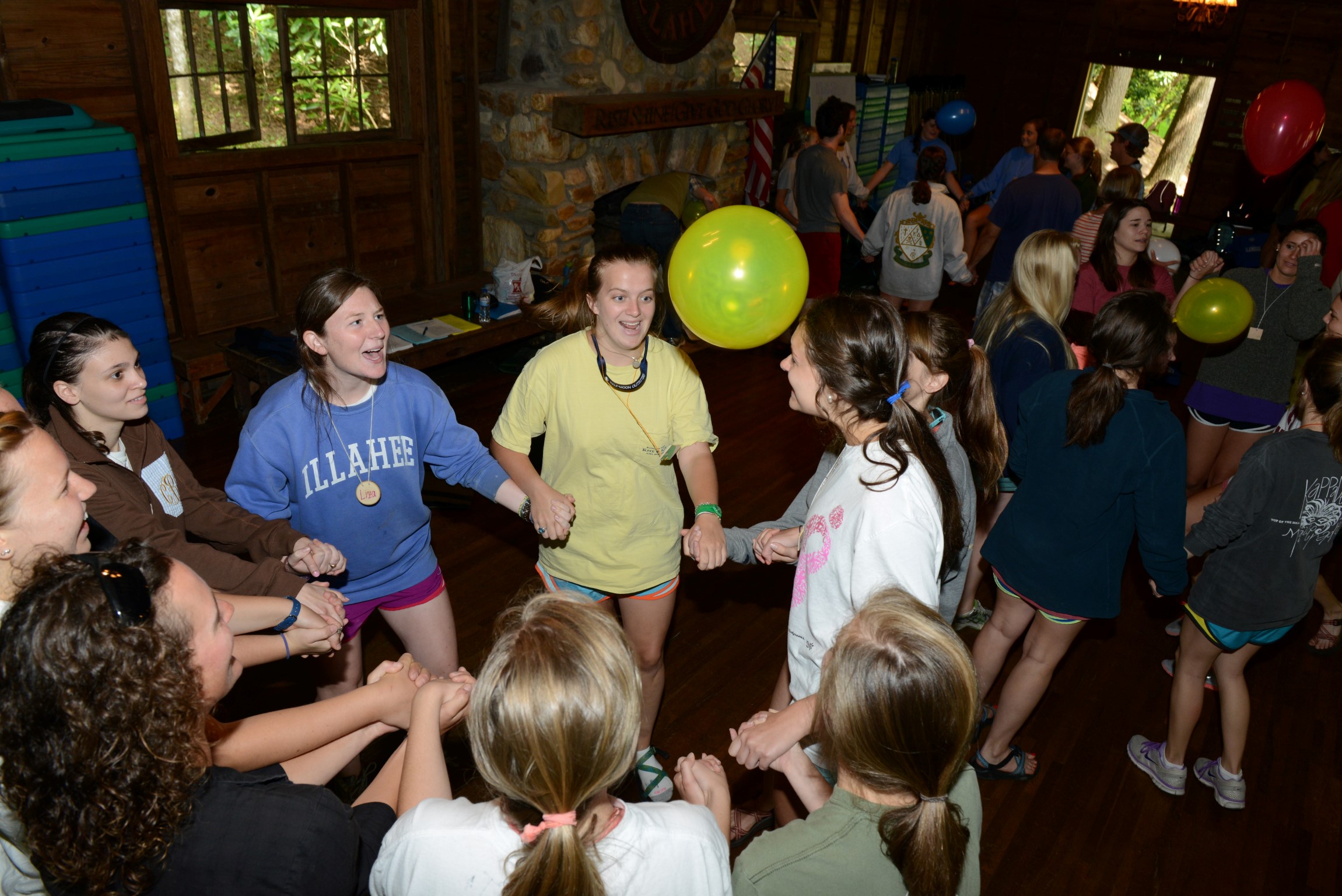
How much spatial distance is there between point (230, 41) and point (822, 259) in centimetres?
396

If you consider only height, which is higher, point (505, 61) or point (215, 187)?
point (505, 61)

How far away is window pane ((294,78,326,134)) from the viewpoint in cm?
486

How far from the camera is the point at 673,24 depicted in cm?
607

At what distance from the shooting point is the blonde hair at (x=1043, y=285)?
3027 millimetres

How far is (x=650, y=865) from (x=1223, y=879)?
7.55 ft

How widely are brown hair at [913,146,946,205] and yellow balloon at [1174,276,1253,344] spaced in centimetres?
183

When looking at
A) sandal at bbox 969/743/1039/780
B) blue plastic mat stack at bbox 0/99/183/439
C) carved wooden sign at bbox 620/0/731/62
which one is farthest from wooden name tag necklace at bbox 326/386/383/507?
carved wooden sign at bbox 620/0/731/62

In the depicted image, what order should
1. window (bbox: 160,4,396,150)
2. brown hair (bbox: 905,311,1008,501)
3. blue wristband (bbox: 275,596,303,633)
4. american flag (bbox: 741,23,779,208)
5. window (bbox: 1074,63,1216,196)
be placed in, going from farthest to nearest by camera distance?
window (bbox: 1074,63,1216,196) < american flag (bbox: 741,23,779,208) < window (bbox: 160,4,396,150) < brown hair (bbox: 905,311,1008,501) < blue wristband (bbox: 275,596,303,633)

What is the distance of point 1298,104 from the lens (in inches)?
194

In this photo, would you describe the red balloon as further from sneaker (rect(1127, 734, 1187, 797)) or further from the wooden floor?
sneaker (rect(1127, 734, 1187, 797))

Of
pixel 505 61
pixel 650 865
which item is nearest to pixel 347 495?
pixel 650 865

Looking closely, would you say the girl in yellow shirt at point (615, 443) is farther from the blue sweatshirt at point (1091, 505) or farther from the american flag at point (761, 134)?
the american flag at point (761, 134)

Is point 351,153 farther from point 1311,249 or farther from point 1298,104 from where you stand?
point 1298,104

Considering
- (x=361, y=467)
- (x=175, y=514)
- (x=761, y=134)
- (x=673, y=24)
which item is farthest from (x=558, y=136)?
(x=175, y=514)
